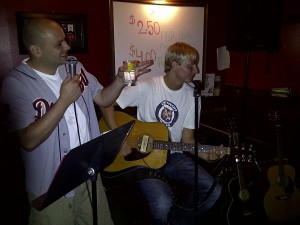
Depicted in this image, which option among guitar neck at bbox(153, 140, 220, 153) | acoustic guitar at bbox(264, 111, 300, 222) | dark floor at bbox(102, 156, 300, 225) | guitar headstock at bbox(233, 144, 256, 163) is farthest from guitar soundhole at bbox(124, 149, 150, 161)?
acoustic guitar at bbox(264, 111, 300, 222)

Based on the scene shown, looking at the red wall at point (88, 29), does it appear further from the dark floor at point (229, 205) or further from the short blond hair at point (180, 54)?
the dark floor at point (229, 205)

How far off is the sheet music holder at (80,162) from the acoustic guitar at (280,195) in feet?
7.15

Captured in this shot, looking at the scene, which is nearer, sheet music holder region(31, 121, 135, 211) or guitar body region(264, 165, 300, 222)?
sheet music holder region(31, 121, 135, 211)

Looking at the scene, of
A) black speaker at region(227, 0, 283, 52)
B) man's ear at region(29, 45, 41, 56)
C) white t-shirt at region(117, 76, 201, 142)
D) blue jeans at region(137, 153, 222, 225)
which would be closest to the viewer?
man's ear at region(29, 45, 41, 56)

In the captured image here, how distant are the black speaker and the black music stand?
199 centimetres

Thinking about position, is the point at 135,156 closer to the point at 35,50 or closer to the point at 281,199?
the point at 35,50

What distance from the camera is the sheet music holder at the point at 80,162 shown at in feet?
4.09

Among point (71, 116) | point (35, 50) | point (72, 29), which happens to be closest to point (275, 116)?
point (71, 116)

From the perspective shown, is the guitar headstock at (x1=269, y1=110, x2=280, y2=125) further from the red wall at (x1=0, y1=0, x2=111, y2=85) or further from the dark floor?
the red wall at (x1=0, y1=0, x2=111, y2=85)

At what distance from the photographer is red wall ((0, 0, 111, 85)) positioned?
2.85 meters

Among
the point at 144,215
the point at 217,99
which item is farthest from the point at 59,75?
the point at 217,99

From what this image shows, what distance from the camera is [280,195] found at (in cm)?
304

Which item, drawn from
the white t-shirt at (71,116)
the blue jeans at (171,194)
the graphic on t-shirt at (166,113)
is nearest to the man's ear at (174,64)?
the graphic on t-shirt at (166,113)

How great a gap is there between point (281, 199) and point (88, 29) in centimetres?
284
